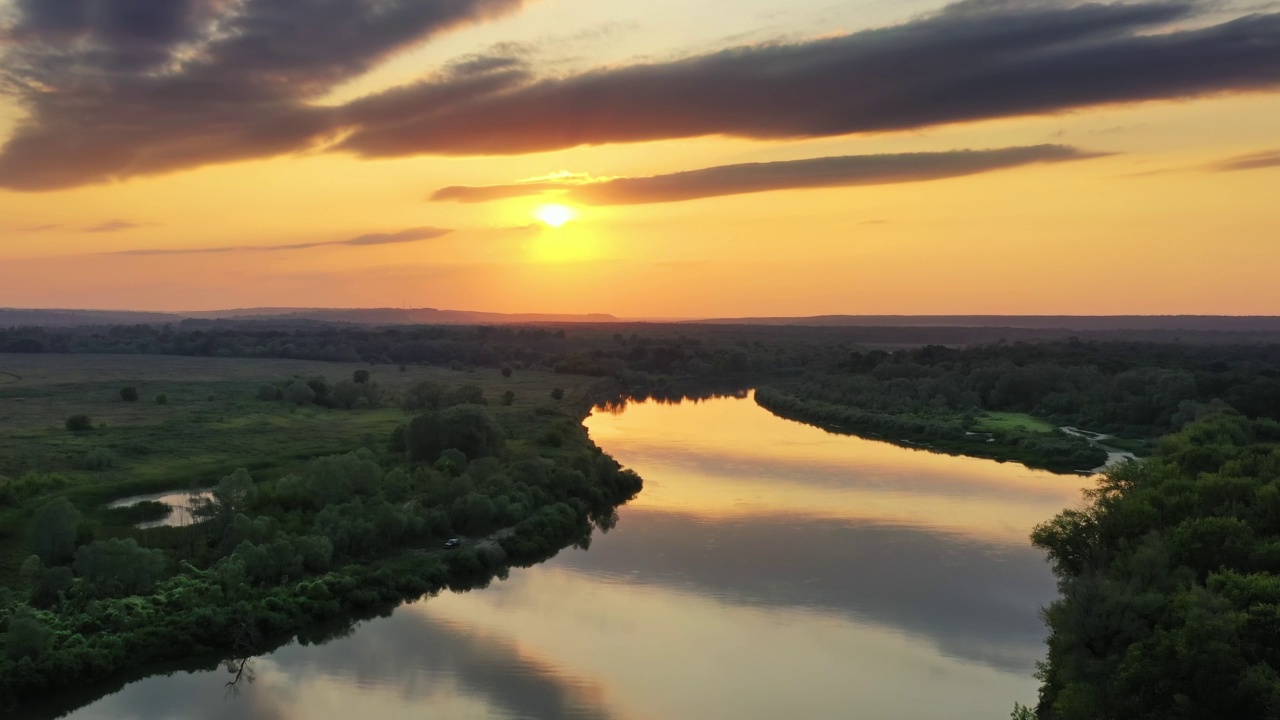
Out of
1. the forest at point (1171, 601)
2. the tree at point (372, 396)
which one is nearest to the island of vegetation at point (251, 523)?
the tree at point (372, 396)

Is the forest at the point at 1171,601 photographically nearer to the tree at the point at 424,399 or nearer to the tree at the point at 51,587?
the tree at the point at 51,587

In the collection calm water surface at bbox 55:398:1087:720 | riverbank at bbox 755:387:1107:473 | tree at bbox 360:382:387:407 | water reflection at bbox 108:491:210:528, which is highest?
tree at bbox 360:382:387:407

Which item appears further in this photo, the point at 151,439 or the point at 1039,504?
the point at 151,439

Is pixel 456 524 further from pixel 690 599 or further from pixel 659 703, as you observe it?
pixel 659 703

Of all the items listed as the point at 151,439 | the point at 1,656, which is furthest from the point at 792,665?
the point at 151,439

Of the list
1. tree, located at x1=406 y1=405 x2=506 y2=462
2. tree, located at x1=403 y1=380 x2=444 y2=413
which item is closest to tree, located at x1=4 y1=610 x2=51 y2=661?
tree, located at x1=406 y1=405 x2=506 y2=462

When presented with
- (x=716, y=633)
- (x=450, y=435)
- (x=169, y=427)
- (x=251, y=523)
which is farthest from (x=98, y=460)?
(x=716, y=633)

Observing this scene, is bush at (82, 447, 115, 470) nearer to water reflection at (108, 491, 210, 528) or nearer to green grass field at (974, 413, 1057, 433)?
water reflection at (108, 491, 210, 528)
